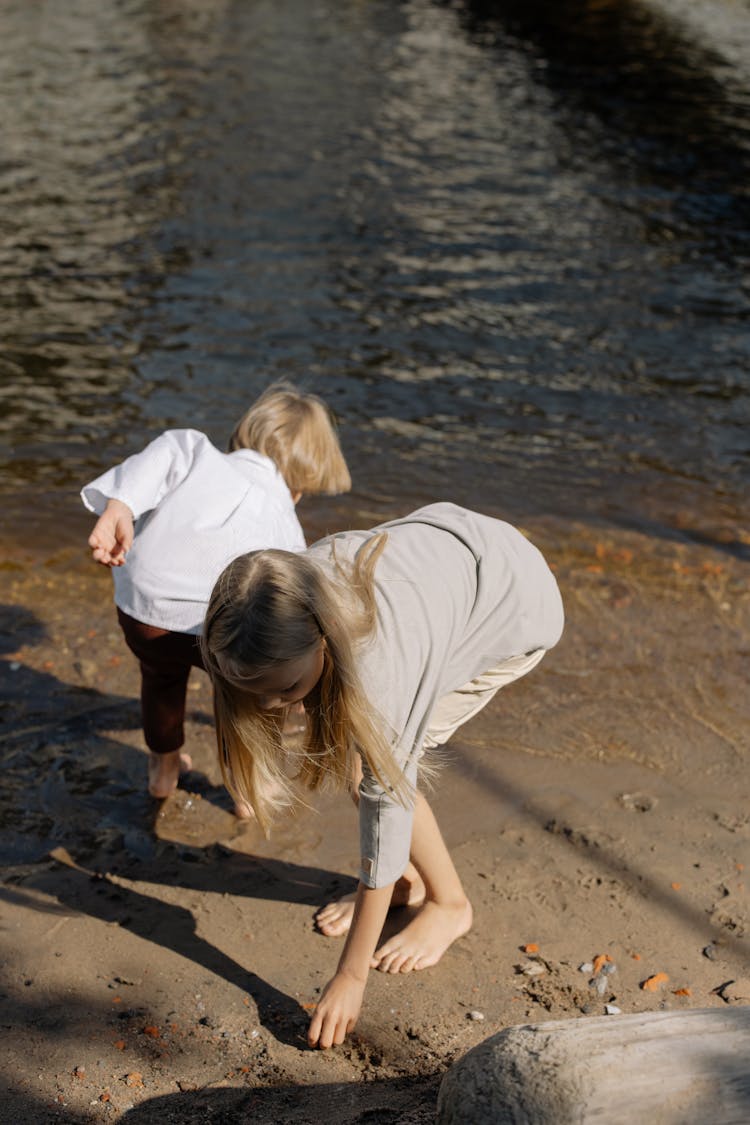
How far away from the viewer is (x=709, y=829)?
11.1 feet

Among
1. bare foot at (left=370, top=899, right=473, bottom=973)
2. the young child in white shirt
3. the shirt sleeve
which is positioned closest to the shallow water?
bare foot at (left=370, top=899, right=473, bottom=973)

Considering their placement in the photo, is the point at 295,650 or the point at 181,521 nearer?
the point at 295,650

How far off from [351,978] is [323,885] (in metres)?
0.58

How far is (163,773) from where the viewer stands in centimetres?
351

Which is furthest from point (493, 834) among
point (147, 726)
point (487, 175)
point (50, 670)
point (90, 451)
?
point (487, 175)

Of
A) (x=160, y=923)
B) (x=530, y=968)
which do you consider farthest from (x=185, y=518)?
(x=530, y=968)

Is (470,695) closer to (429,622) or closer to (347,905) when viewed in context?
(429,622)

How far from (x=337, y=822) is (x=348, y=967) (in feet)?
2.72

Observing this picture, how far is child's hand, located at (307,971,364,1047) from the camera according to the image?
2.63 meters

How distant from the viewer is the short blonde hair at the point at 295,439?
Result: 10.7 ft

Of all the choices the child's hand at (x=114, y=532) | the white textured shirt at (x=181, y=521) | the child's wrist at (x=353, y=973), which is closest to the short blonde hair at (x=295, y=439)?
the white textured shirt at (x=181, y=521)

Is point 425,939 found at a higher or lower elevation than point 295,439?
lower

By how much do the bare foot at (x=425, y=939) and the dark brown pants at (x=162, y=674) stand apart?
896mm

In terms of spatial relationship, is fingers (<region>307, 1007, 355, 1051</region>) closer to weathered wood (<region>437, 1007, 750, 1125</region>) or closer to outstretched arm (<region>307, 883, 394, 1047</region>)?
outstretched arm (<region>307, 883, 394, 1047</region>)
